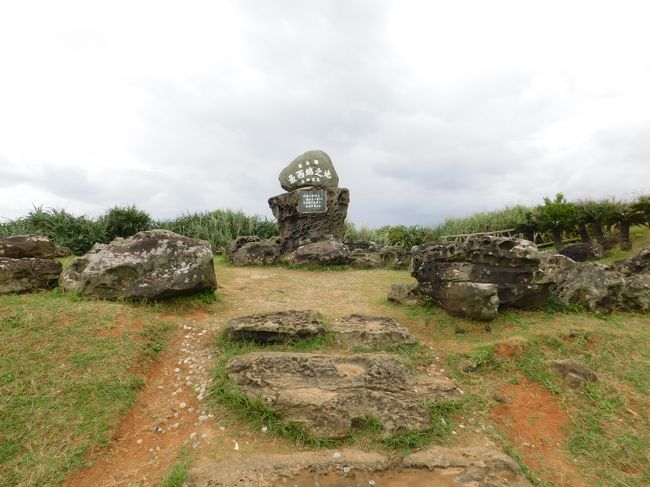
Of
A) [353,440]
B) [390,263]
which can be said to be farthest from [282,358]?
[390,263]

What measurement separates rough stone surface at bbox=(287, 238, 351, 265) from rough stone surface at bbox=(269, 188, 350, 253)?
2.33ft

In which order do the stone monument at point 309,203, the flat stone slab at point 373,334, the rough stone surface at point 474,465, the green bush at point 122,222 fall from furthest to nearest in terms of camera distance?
1. the green bush at point 122,222
2. the stone monument at point 309,203
3. the flat stone slab at point 373,334
4. the rough stone surface at point 474,465

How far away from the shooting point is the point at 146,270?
602cm

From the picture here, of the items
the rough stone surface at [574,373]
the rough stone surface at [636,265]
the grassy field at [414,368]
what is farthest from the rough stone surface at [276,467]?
the rough stone surface at [636,265]

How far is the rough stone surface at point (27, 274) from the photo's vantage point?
19.4ft

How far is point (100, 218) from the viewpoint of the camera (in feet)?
48.1

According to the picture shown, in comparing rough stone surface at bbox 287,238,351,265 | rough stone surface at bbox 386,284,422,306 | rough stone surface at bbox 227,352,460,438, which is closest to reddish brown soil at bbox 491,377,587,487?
rough stone surface at bbox 227,352,460,438

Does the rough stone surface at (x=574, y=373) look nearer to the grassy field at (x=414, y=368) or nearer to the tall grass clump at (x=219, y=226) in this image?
the grassy field at (x=414, y=368)

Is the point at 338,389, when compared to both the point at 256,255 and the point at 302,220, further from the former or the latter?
the point at 302,220

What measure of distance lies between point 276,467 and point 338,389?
3.45 ft

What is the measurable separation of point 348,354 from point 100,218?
536 inches

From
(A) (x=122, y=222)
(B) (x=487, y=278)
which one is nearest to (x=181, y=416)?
(B) (x=487, y=278)

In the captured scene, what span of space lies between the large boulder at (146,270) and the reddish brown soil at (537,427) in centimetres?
477

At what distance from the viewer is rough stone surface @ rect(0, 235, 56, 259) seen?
6527 mm
